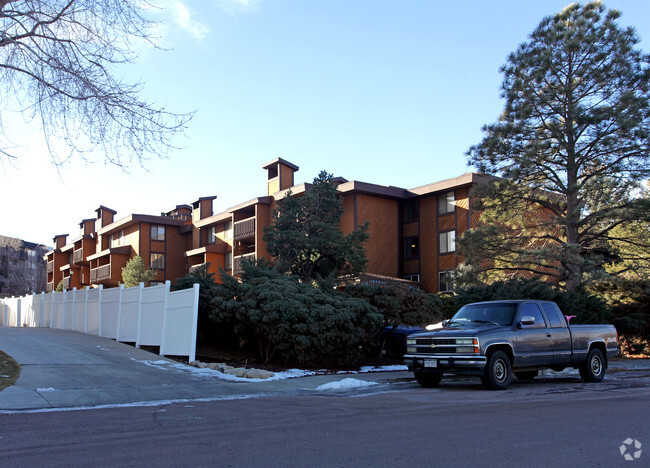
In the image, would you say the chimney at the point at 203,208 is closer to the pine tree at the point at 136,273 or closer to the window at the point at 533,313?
the pine tree at the point at 136,273

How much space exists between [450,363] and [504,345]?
1.19 metres

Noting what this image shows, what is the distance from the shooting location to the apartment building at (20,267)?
7350cm

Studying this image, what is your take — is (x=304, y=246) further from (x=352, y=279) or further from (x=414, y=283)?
(x=414, y=283)

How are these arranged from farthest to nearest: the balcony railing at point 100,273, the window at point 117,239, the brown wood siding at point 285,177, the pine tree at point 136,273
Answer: the window at point 117,239, the balcony railing at point 100,273, the pine tree at point 136,273, the brown wood siding at point 285,177

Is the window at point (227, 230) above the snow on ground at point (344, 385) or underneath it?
above

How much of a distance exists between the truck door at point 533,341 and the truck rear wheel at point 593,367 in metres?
1.38

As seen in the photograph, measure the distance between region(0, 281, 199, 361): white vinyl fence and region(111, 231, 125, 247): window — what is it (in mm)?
25526

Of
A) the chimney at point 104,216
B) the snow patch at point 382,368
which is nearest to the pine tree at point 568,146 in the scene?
the snow patch at point 382,368

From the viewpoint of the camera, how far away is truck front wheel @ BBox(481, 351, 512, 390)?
11102mm

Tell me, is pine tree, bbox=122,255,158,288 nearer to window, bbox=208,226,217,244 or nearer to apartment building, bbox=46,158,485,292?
apartment building, bbox=46,158,485,292

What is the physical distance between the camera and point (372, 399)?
10.2 metres

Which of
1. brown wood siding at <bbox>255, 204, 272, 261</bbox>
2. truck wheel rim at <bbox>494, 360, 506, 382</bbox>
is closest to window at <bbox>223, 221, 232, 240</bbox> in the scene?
brown wood siding at <bbox>255, 204, 272, 261</bbox>

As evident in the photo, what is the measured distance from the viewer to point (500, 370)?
1141 cm

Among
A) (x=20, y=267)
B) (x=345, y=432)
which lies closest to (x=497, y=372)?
(x=345, y=432)
